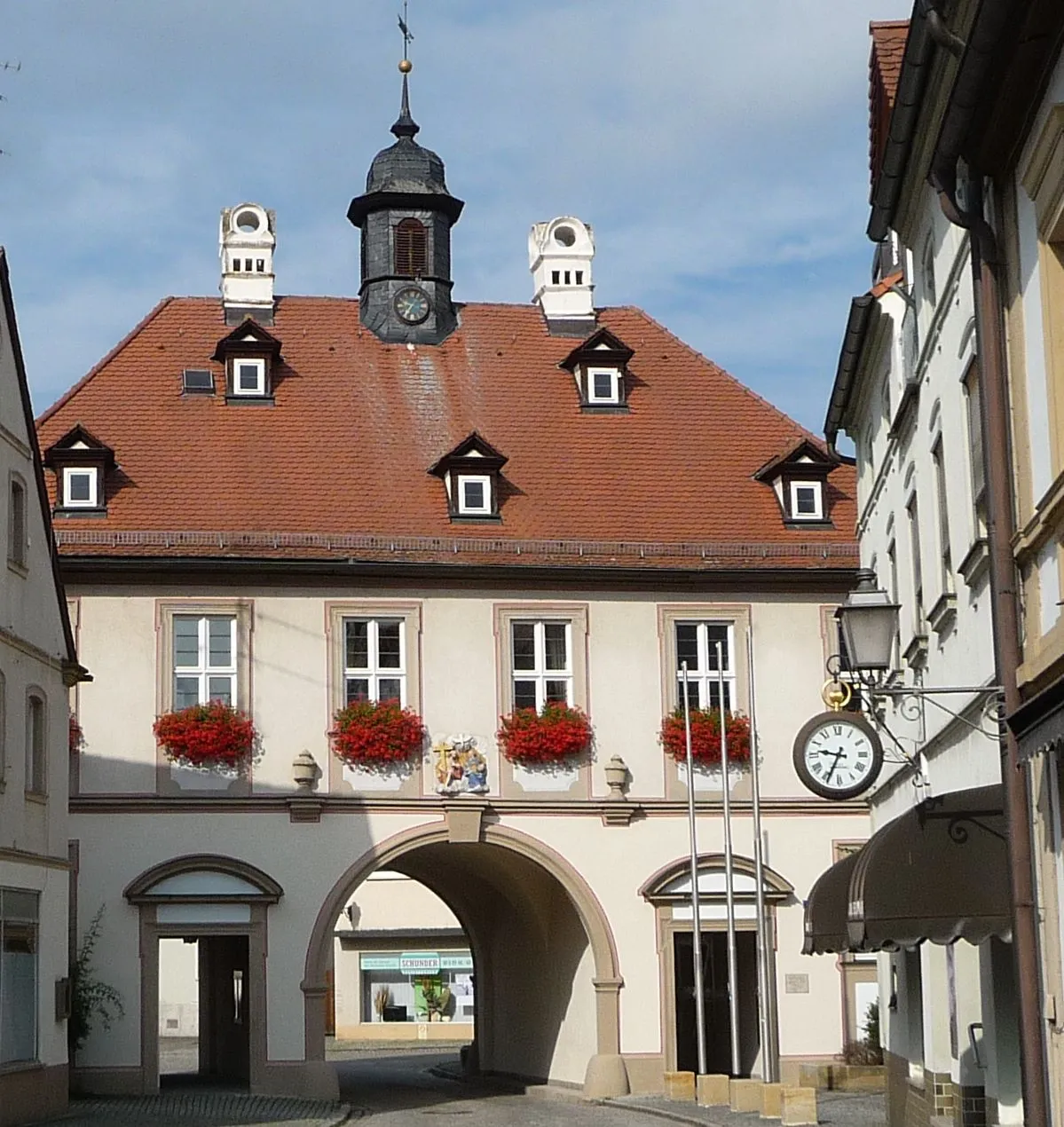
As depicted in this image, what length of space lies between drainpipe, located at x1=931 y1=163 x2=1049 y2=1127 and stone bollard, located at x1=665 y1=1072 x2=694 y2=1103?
18064 mm

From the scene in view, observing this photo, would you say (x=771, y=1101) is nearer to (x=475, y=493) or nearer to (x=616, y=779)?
(x=616, y=779)

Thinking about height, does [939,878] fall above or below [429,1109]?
above

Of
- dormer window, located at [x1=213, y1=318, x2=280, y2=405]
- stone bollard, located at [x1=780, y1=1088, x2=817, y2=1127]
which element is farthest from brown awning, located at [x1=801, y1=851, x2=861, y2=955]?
dormer window, located at [x1=213, y1=318, x2=280, y2=405]

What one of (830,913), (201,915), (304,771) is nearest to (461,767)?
(304,771)

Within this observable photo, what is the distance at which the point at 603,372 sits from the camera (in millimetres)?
37688

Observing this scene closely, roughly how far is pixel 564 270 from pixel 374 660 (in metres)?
9.90

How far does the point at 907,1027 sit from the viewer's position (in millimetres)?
21391

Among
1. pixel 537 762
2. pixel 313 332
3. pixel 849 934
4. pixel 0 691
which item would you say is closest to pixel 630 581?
pixel 537 762

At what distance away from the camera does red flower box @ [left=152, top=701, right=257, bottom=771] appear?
32188 millimetres

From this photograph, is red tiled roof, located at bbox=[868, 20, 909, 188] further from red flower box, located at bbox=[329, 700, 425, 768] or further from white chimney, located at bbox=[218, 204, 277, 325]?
white chimney, located at bbox=[218, 204, 277, 325]

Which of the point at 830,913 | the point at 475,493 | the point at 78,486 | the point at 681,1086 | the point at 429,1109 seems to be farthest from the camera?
the point at 475,493

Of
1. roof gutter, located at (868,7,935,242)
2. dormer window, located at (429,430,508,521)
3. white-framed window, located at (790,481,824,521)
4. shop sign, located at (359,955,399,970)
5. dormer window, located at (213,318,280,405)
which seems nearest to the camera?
roof gutter, located at (868,7,935,242)

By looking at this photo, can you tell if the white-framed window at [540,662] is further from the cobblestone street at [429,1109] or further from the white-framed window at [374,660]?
the cobblestone street at [429,1109]

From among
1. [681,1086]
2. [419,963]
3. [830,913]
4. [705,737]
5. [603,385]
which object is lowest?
[681,1086]
